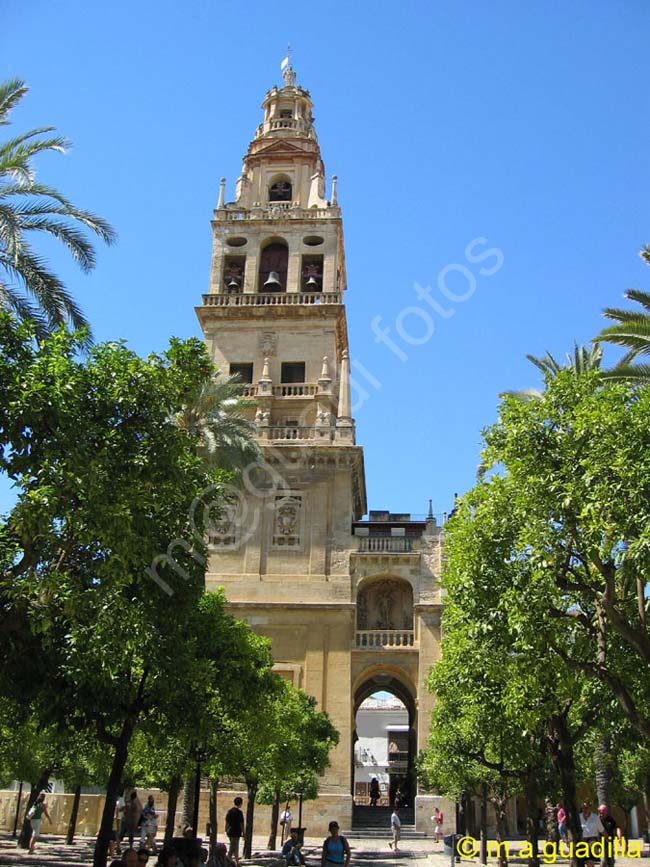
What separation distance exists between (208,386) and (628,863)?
61.3 ft

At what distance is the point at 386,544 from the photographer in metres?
40.3

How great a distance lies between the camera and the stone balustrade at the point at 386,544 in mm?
40062

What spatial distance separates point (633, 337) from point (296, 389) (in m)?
25.0

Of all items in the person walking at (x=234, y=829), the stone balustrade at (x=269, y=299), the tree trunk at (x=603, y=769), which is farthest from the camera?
the stone balustrade at (x=269, y=299)

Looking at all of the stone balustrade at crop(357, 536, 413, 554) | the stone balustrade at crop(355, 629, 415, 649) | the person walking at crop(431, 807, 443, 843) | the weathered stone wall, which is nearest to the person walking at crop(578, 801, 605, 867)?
the person walking at crop(431, 807, 443, 843)

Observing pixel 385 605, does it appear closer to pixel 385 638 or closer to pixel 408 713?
pixel 385 638

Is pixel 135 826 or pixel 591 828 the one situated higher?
pixel 591 828

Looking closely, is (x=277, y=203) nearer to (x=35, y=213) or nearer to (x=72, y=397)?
(x=35, y=213)

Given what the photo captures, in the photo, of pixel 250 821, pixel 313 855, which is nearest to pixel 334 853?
→ pixel 250 821

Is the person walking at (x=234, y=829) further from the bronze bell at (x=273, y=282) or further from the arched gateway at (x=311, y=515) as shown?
the bronze bell at (x=273, y=282)

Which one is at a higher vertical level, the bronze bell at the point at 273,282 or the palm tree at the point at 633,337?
the bronze bell at the point at 273,282

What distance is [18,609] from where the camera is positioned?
12.8 m

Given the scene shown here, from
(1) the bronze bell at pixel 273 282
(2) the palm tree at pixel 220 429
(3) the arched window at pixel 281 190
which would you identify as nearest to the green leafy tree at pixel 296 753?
(2) the palm tree at pixel 220 429

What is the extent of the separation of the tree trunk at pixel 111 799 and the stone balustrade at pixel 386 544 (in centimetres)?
2372
